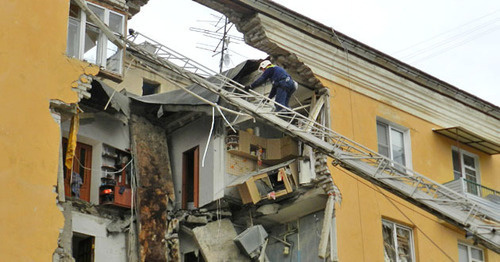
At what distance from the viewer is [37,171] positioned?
1931cm

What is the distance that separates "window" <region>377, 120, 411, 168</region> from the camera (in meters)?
27.5

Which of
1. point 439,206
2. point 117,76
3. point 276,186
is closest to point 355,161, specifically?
point 439,206

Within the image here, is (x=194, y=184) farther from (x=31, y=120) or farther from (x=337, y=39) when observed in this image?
(x=31, y=120)

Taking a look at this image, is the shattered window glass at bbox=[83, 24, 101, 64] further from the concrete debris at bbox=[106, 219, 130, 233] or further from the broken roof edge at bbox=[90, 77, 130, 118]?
the concrete debris at bbox=[106, 219, 130, 233]

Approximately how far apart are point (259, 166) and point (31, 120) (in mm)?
8820

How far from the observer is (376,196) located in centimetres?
2592

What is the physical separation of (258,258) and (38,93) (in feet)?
28.2

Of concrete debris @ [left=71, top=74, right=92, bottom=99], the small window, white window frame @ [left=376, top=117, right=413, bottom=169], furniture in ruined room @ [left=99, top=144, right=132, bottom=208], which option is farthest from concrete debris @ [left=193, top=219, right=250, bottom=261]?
the small window

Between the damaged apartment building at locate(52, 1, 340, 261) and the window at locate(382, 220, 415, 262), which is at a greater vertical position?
the damaged apartment building at locate(52, 1, 340, 261)

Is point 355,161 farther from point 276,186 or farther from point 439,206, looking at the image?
point 276,186

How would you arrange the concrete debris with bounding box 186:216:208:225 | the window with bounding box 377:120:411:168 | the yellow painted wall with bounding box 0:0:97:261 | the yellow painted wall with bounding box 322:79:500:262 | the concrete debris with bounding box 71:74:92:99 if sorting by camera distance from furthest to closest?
the window with bounding box 377:120:411:168
the concrete debris with bounding box 186:216:208:225
the yellow painted wall with bounding box 322:79:500:262
the concrete debris with bounding box 71:74:92:99
the yellow painted wall with bounding box 0:0:97:261

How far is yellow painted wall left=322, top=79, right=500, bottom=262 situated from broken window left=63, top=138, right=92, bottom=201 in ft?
23.1

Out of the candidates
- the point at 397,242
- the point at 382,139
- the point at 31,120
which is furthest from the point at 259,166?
the point at 31,120

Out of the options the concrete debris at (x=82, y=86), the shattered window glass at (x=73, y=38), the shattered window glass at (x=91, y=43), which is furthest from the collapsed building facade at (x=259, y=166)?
the concrete debris at (x=82, y=86)
